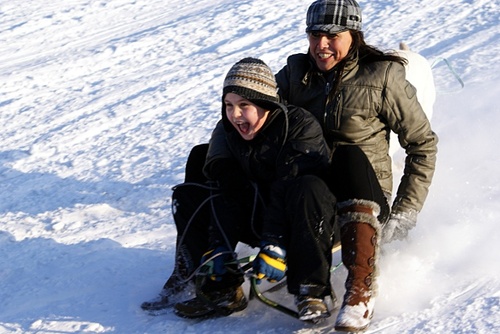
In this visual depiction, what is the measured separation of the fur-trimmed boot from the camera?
277 centimetres

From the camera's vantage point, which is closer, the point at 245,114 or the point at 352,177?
the point at 352,177

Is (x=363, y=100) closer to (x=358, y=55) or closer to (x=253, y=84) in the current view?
(x=358, y=55)

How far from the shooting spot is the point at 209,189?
3262mm

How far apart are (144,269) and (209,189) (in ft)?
2.35

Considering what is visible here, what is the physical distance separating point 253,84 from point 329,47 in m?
0.47

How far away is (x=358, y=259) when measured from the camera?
2834 mm

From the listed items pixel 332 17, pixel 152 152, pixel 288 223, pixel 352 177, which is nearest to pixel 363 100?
pixel 332 17

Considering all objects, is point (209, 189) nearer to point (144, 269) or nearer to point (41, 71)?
point (144, 269)

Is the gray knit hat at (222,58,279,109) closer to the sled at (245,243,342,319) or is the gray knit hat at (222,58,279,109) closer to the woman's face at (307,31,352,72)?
the woman's face at (307,31,352,72)

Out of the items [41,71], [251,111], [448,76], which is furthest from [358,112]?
[41,71]

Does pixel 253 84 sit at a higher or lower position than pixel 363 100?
higher

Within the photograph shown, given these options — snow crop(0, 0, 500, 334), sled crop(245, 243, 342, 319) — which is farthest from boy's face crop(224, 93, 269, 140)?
snow crop(0, 0, 500, 334)

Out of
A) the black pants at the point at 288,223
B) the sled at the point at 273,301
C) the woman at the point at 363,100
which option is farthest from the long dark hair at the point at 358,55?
the sled at the point at 273,301

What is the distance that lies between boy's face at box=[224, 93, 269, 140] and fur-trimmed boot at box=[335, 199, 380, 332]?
444mm
